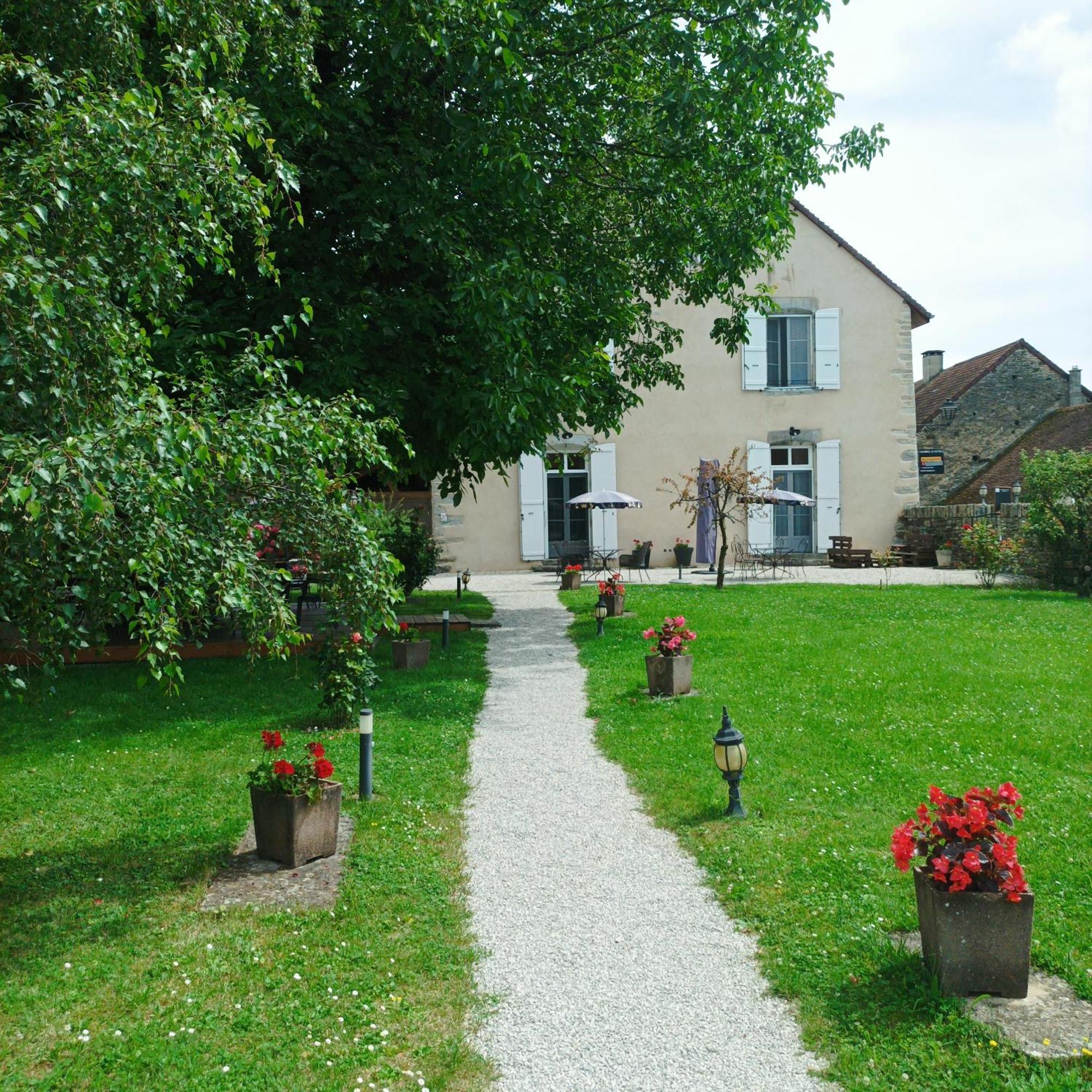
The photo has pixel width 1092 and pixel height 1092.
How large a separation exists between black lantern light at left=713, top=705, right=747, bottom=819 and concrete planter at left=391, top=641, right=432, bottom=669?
559 centimetres

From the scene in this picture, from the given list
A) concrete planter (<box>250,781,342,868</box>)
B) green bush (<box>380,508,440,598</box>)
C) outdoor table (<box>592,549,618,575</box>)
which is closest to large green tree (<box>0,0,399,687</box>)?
concrete planter (<box>250,781,342,868</box>)

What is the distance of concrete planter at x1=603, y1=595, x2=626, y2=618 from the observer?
14086 millimetres

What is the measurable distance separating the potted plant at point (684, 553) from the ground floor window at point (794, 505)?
2074mm

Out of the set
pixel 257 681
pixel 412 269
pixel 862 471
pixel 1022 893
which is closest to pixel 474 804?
pixel 1022 893

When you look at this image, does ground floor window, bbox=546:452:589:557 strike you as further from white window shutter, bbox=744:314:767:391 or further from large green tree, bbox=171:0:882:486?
large green tree, bbox=171:0:882:486

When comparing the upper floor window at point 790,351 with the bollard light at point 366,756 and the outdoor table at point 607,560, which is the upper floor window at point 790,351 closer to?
the outdoor table at point 607,560

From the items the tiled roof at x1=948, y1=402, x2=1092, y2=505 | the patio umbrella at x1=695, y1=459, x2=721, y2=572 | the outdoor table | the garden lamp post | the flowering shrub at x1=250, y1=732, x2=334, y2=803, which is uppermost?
the tiled roof at x1=948, y1=402, x2=1092, y2=505

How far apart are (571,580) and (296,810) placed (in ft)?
43.3

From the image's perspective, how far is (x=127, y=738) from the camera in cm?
804

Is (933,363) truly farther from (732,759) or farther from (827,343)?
(732,759)

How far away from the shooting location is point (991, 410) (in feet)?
98.0

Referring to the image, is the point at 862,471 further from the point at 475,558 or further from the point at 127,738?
the point at 127,738

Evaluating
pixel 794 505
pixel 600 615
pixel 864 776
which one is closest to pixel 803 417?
pixel 794 505

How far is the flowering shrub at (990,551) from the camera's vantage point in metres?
17.2
